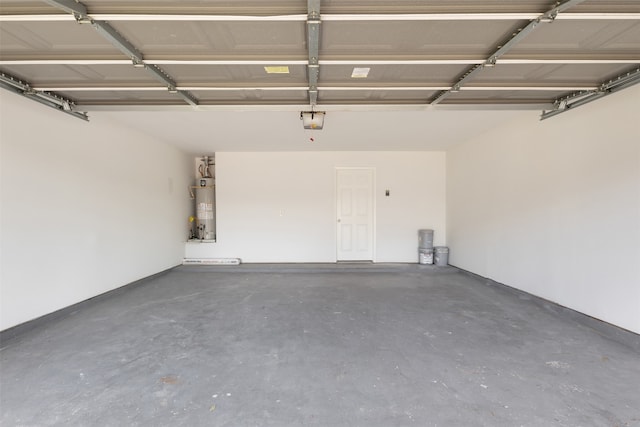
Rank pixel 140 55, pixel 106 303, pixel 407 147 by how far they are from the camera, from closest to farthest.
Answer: pixel 140 55 < pixel 106 303 < pixel 407 147

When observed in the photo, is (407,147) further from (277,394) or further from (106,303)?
(106,303)

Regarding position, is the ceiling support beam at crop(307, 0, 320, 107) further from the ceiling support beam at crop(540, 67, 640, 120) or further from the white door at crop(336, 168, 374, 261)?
the white door at crop(336, 168, 374, 261)

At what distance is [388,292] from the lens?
13.9 ft

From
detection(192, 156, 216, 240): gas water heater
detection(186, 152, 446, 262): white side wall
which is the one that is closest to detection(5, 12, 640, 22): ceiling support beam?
detection(186, 152, 446, 262): white side wall

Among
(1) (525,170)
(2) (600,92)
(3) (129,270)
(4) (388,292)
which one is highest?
(2) (600,92)

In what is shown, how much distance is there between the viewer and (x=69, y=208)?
330 cm

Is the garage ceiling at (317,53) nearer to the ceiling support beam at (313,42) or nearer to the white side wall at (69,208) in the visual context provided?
the ceiling support beam at (313,42)

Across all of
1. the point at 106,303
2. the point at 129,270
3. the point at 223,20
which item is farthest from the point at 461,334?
the point at 129,270

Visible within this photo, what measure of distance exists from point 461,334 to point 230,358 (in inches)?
89.0

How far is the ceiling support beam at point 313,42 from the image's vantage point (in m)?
1.61

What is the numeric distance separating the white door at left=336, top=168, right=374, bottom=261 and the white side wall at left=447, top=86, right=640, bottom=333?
2.10 m

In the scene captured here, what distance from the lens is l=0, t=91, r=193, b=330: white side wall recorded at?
8.80 ft

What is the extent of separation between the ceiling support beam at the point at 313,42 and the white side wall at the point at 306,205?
336cm

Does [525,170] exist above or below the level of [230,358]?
above
